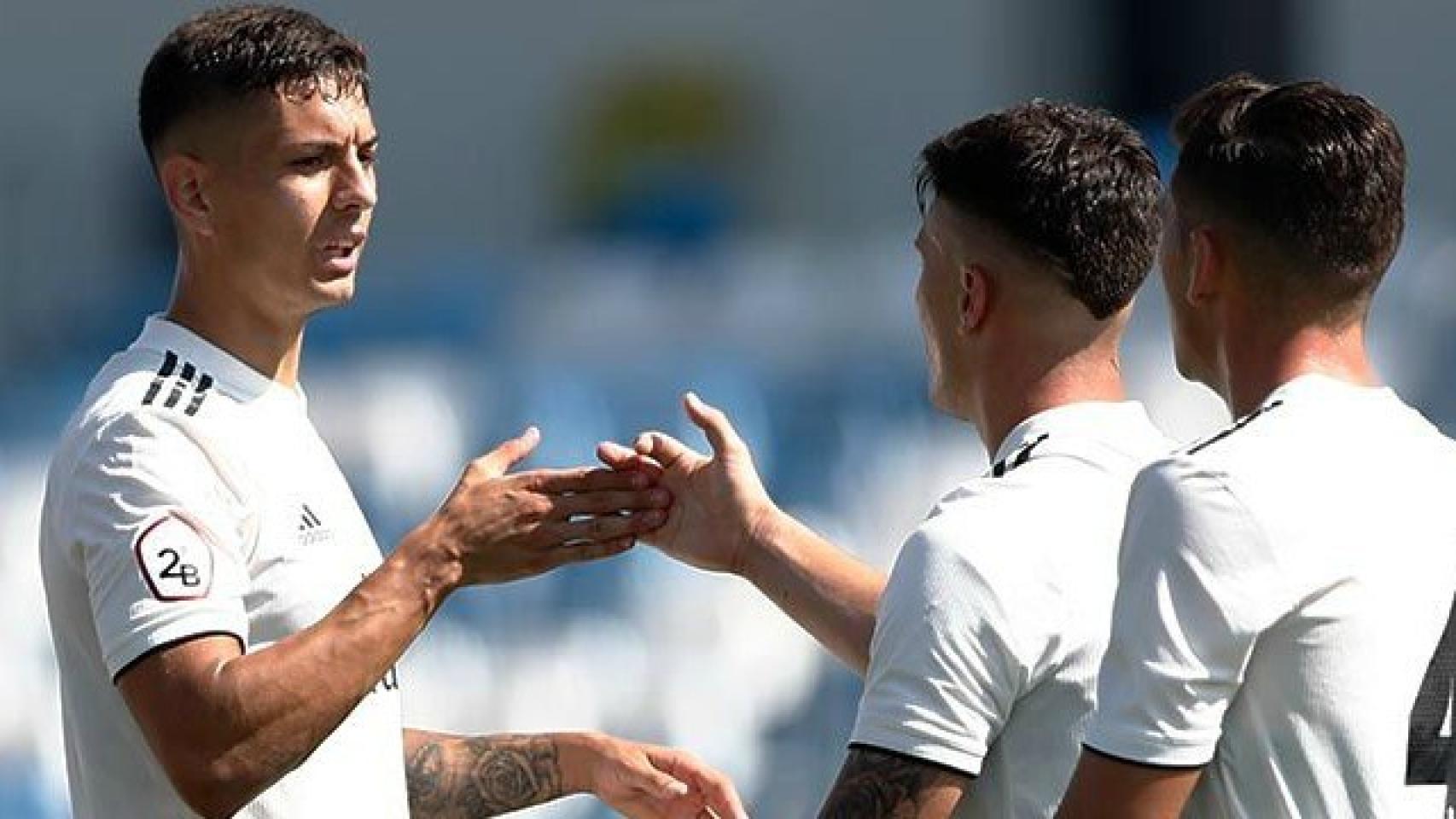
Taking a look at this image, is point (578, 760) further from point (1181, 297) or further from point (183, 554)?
point (1181, 297)

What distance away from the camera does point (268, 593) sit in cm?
415

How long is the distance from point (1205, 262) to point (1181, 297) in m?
0.09

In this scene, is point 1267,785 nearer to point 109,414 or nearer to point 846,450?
point 109,414

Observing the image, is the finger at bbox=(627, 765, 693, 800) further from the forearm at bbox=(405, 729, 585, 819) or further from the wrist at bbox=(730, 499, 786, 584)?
the wrist at bbox=(730, 499, 786, 584)

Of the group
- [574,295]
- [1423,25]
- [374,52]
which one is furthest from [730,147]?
[574,295]

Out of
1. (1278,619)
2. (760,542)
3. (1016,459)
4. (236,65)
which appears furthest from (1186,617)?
(236,65)

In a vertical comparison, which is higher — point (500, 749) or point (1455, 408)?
point (500, 749)

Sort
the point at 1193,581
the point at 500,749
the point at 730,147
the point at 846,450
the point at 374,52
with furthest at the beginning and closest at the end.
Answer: the point at 374,52
the point at 730,147
the point at 846,450
the point at 500,749
the point at 1193,581

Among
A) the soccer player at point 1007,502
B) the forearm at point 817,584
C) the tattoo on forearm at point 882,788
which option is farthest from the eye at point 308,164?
the tattoo on forearm at point 882,788

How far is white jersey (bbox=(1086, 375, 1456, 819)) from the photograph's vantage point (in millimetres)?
3482

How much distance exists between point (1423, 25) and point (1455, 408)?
6877mm

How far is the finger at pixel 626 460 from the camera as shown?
14.5 feet

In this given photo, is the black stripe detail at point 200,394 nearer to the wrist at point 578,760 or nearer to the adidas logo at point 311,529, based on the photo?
the adidas logo at point 311,529

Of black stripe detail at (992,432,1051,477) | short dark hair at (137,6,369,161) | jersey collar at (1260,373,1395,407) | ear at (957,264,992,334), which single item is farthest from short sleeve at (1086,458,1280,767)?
short dark hair at (137,6,369,161)
